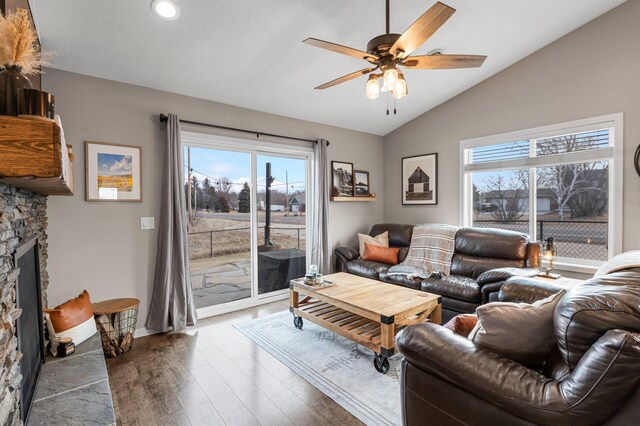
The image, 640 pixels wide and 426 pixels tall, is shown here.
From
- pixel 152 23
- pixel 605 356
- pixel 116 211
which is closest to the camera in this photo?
pixel 605 356

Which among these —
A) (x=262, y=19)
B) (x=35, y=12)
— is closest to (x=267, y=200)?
(x=262, y=19)

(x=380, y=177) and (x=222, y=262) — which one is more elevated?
(x=380, y=177)

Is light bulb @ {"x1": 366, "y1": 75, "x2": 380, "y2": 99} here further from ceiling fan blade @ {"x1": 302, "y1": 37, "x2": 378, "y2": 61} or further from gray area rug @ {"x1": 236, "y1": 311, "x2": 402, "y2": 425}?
gray area rug @ {"x1": 236, "y1": 311, "x2": 402, "y2": 425}

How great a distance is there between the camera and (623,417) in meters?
1.04

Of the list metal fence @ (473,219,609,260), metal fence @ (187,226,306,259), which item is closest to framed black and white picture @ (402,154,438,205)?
metal fence @ (473,219,609,260)

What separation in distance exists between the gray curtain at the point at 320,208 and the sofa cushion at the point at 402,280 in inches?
40.3

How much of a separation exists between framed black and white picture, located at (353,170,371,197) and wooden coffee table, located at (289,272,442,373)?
2.10 meters

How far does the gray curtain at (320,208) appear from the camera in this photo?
4691 millimetres

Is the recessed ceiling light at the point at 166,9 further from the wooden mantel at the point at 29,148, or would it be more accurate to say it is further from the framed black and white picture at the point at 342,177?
the framed black and white picture at the point at 342,177

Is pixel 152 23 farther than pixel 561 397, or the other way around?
pixel 152 23

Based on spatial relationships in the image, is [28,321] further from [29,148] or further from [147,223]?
[147,223]

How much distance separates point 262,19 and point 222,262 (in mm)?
2785

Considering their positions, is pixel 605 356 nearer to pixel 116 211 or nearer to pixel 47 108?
pixel 47 108

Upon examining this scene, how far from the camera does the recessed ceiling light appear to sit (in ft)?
7.68
